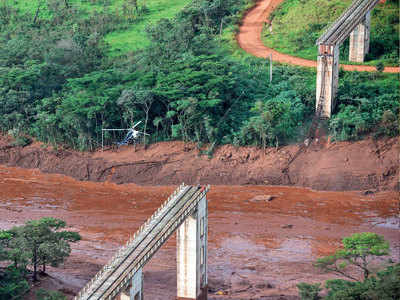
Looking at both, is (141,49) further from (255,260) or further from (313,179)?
(255,260)

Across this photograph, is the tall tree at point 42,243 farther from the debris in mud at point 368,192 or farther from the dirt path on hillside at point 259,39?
the dirt path on hillside at point 259,39

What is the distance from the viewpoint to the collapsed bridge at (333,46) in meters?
78.0

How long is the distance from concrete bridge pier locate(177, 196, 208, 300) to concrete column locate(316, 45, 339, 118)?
2603 cm

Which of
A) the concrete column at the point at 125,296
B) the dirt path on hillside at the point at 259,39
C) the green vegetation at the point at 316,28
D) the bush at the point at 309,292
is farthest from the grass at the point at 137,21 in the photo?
the concrete column at the point at 125,296

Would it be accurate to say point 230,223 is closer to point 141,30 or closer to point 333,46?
point 333,46

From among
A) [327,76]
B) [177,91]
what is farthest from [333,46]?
[177,91]

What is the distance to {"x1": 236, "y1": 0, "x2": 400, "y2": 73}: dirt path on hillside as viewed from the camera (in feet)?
277

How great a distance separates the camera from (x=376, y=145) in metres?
76.4

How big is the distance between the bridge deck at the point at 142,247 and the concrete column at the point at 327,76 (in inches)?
949

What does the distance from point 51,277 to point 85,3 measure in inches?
2074

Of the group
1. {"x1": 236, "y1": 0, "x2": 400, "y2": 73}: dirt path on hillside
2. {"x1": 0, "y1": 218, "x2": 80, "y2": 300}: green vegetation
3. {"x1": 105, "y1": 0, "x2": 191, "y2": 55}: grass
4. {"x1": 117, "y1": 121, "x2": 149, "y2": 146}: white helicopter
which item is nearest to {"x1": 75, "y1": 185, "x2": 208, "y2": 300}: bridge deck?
{"x1": 0, "y1": 218, "x2": 80, "y2": 300}: green vegetation

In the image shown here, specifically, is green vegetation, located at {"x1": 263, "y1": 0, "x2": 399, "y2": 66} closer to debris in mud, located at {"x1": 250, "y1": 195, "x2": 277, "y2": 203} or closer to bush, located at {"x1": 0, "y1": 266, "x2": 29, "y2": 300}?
debris in mud, located at {"x1": 250, "y1": 195, "x2": 277, "y2": 203}

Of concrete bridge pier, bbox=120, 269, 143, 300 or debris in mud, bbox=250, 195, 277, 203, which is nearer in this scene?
concrete bridge pier, bbox=120, 269, 143, 300

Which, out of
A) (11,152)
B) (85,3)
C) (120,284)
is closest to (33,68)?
(11,152)
